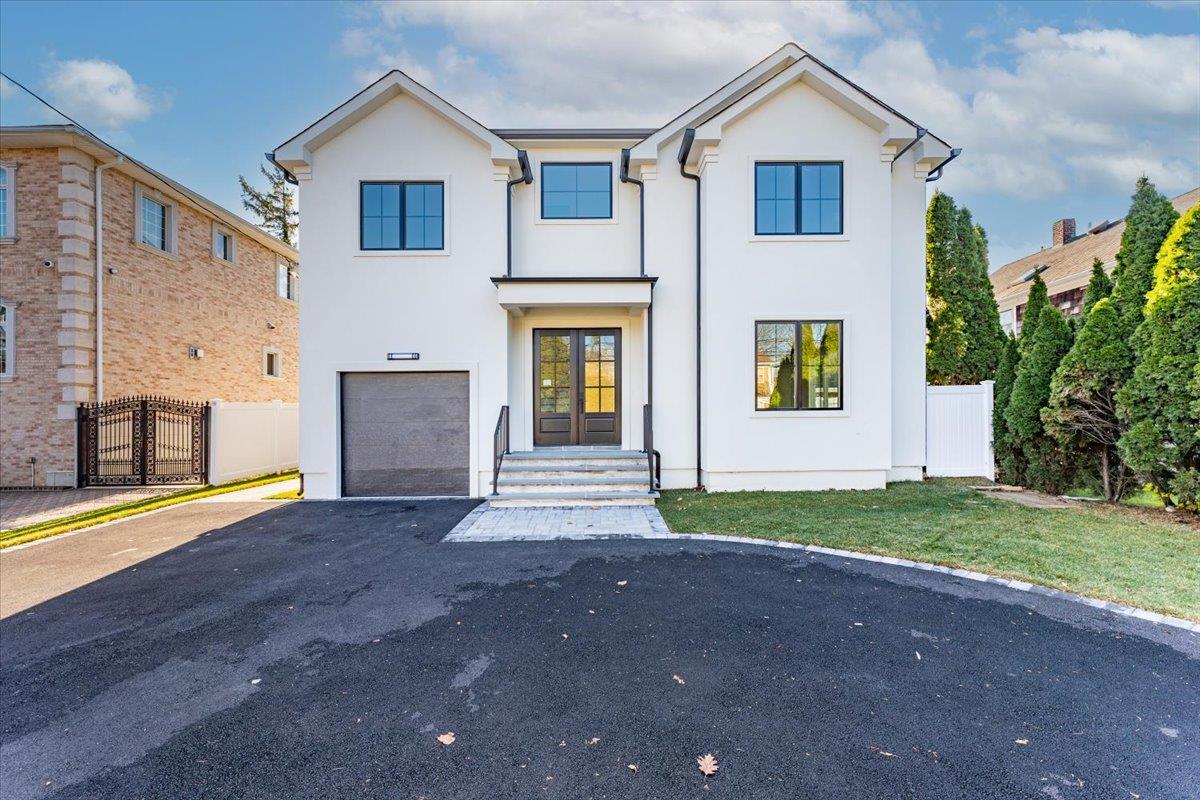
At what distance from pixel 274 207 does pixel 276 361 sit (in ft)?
66.1

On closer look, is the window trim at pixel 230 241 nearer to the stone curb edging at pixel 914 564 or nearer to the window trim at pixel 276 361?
the window trim at pixel 276 361

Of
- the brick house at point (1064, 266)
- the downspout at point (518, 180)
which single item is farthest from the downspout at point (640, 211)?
the brick house at point (1064, 266)

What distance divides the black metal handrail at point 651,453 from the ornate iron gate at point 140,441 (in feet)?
31.0

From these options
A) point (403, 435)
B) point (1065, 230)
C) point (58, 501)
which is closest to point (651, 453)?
point (403, 435)

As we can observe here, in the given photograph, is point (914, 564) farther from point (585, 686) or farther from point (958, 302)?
point (958, 302)

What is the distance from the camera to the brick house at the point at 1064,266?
20109 mm

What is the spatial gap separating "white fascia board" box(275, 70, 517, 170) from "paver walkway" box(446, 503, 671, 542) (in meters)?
6.28

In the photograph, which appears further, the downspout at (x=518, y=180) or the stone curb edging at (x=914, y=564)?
the downspout at (x=518, y=180)

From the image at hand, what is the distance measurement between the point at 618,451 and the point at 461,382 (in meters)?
3.23

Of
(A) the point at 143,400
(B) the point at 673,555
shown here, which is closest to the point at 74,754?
(B) the point at 673,555

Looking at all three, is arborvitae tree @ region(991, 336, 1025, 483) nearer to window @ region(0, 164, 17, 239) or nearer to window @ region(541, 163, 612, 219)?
window @ region(541, 163, 612, 219)

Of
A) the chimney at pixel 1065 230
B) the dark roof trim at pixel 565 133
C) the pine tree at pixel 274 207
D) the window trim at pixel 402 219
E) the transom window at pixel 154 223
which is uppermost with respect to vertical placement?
the pine tree at pixel 274 207

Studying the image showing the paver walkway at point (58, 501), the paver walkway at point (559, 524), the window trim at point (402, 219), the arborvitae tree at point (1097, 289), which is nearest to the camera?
the paver walkway at point (559, 524)

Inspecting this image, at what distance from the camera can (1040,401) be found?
8.70m
